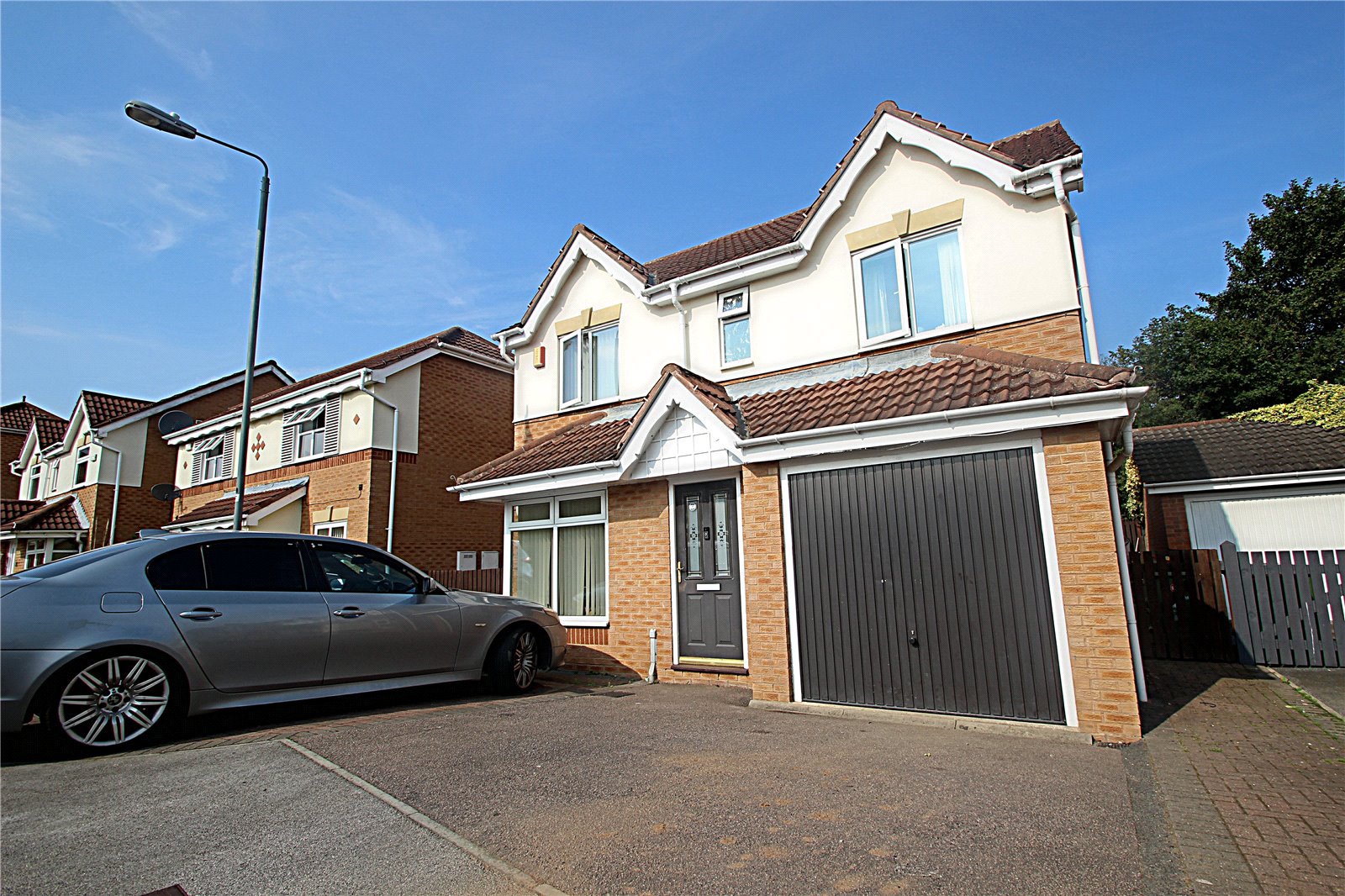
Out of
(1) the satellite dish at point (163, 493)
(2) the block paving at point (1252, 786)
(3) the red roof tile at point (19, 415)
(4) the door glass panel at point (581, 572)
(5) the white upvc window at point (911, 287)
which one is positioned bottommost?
(2) the block paving at point (1252, 786)

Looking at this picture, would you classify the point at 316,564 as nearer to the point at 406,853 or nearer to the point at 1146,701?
the point at 406,853

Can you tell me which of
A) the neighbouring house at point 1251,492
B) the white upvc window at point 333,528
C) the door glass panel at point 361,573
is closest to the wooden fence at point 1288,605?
the neighbouring house at point 1251,492

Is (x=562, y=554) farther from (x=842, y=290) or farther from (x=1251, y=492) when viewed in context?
(x=1251, y=492)

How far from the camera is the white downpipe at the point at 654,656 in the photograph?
9.12m

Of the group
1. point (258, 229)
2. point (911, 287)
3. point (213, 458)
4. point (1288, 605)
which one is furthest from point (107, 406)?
point (1288, 605)

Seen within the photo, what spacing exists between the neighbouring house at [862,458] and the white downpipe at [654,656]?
11 cm

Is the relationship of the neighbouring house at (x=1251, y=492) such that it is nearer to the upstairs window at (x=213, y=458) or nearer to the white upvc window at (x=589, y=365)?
the white upvc window at (x=589, y=365)

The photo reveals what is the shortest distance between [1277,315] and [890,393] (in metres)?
29.9

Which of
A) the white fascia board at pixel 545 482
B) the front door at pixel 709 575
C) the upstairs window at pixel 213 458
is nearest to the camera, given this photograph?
the front door at pixel 709 575

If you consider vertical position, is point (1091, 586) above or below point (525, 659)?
above

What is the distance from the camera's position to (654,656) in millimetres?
9195

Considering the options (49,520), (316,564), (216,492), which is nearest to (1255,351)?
(316,564)

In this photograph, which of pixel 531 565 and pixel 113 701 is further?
A: pixel 531 565

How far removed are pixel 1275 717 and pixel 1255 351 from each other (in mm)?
28227
